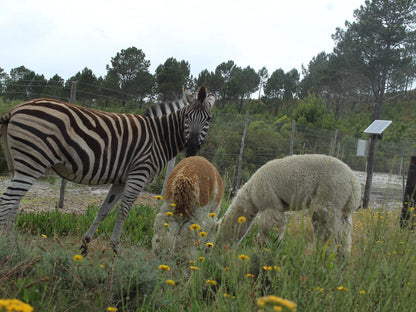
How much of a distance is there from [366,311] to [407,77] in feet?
172

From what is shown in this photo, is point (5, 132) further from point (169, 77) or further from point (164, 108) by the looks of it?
point (169, 77)

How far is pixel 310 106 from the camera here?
26953 millimetres

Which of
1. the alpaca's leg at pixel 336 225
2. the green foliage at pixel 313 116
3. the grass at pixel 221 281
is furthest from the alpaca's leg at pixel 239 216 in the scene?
the green foliage at pixel 313 116

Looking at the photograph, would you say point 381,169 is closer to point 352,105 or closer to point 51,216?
point 51,216

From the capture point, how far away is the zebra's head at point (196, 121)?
412 cm

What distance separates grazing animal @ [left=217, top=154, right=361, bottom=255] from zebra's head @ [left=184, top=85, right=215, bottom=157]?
0.95m

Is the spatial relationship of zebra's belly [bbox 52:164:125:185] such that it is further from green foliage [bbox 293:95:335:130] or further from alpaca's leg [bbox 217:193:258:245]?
green foliage [bbox 293:95:335:130]

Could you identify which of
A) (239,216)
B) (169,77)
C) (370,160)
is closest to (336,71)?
(169,77)

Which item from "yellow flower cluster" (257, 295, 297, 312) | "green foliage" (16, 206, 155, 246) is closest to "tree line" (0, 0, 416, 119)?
"green foliage" (16, 206, 155, 246)

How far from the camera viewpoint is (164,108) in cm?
438

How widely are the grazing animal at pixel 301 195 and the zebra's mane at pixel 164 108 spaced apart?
137 cm

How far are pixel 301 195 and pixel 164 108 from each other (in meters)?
1.98

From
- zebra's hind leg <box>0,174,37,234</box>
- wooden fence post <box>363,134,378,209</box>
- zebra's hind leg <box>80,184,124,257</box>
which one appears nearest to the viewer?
zebra's hind leg <box>0,174,37,234</box>

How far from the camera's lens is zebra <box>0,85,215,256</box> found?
313 cm
